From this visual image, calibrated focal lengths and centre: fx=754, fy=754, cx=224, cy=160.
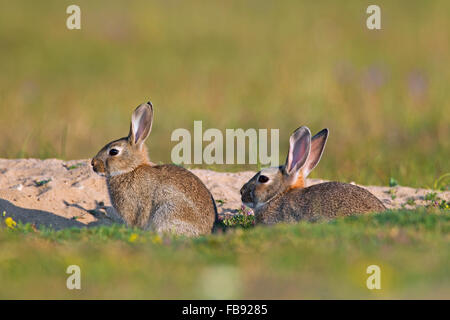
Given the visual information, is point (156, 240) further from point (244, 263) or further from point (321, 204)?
point (321, 204)

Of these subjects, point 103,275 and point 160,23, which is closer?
point 103,275

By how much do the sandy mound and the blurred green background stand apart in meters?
1.17

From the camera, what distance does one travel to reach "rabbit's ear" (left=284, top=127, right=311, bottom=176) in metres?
9.16

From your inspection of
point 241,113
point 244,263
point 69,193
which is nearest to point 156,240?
point 244,263

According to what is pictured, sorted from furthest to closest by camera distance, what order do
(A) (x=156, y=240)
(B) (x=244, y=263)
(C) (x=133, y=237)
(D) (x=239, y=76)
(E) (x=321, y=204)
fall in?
(D) (x=239, y=76) → (E) (x=321, y=204) → (C) (x=133, y=237) → (A) (x=156, y=240) → (B) (x=244, y=263)

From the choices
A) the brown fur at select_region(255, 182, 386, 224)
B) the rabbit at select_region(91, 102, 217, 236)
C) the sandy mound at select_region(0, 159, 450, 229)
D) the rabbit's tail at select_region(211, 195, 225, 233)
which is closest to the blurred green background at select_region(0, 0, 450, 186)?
the sandy mound at select_region(0, 159, 450, 229)

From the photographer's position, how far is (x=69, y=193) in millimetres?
10273

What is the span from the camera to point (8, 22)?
82.9 ft

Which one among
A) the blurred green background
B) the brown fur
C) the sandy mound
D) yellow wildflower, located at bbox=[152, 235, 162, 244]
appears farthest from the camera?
the blurred green background

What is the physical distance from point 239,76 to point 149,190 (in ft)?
38.0

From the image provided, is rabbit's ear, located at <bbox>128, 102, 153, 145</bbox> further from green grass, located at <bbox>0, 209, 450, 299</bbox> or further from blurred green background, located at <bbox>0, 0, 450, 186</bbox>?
blurred green background, located at <bbox>0, 0, 450, 186</bbox>

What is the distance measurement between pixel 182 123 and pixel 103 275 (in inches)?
421
